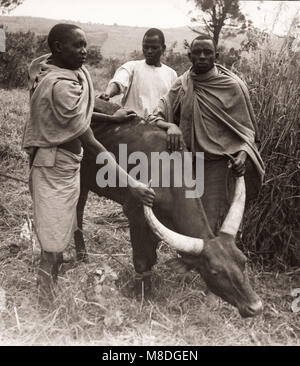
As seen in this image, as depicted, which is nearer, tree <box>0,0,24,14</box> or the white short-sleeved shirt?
the white short-sleeved shirt

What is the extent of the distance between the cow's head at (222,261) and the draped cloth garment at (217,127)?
455mm

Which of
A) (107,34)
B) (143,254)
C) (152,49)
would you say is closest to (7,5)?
(152,49)

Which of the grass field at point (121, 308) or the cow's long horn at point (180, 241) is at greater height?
the cow's long horn at point (180, 241)

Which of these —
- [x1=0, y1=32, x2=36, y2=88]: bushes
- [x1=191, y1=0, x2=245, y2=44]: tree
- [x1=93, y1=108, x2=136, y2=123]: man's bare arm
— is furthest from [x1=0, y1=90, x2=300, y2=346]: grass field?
[x1=0, y1=32, x2=36, y2=88]: bushes

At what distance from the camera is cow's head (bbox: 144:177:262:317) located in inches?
113

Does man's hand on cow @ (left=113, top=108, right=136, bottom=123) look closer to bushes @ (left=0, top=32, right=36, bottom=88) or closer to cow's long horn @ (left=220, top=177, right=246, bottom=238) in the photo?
cow's long horn @ (left=220, top=177, right=246, bottom=238)

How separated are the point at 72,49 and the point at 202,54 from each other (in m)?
0.90

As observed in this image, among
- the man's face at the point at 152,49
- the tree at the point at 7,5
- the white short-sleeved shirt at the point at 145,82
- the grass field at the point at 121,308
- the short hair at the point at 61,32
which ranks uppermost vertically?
the tree at the point at 7,5

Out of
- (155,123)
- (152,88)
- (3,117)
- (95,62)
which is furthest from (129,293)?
(95,62)

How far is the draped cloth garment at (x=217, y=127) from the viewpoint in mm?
3469

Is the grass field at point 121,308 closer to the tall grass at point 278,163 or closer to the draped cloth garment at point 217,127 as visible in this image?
the tall grass at point 278,163

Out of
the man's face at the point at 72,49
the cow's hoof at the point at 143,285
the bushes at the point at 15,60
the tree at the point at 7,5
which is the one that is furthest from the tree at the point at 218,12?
the bushes at the point at 15,60

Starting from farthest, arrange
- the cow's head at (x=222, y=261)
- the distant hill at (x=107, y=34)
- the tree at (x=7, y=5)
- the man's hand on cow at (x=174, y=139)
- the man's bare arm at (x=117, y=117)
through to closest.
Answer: the distant hill at (x=107, y=34) < the tree at (x=7, y=5) < the man's bare arm at (x=117, y=117) < the man's hand on cow at (x=174, y=139) < the cow's head at (x=222, y=261)

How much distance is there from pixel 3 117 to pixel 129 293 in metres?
5.23
